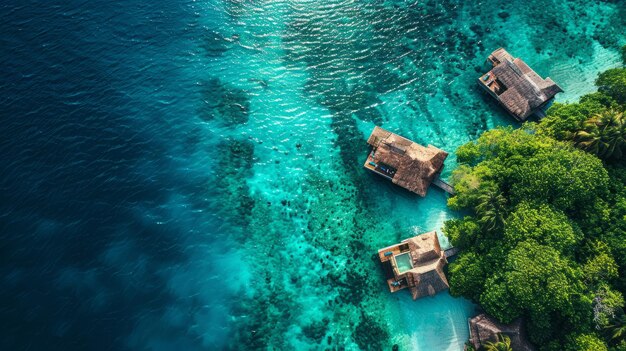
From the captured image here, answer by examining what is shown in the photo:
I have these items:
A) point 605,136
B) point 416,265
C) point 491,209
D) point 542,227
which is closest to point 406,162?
point 491,209

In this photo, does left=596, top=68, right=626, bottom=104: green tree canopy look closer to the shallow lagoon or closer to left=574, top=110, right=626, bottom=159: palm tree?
left=574, top=110, right=626, bottom=159: palm tree

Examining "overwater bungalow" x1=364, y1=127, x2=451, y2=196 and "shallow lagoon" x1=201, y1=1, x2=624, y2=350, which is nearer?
"shallow lagoon" x1=201, y1=1, x2=624, y2=350

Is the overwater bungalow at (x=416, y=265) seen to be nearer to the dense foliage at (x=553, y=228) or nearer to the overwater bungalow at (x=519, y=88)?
the dense foliage at (x=553, y=228)

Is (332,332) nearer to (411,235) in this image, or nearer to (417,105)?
(411,235)

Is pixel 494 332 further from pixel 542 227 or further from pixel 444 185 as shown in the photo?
pixel 444 185

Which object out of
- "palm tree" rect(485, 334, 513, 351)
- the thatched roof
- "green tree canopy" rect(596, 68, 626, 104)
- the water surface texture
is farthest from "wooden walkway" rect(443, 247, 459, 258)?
"green tree canopy" rect(596, 68, 626, 104)

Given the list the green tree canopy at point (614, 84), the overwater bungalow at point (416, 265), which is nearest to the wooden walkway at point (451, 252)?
the overwater bungalow at point (416, 265)
